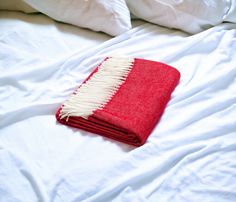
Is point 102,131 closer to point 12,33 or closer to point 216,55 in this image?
point 216,55

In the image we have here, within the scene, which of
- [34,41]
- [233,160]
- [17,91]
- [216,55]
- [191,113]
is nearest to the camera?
[233,160]

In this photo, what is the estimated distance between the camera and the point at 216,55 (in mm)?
996

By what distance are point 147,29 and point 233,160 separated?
68 centimetres

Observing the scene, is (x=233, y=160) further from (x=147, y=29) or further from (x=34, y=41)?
(x=34, y=41)

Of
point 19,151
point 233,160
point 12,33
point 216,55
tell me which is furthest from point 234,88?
point 12,33

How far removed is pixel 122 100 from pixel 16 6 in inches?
29.7

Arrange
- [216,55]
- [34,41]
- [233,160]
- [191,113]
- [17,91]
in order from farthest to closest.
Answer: [34,41], [216,55], [17,91], [191,113], [233,160]

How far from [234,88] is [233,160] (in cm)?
28

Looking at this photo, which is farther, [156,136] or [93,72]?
[93,72]

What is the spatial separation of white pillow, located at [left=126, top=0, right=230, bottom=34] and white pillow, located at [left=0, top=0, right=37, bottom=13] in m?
0.47

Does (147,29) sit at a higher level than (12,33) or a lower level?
higher

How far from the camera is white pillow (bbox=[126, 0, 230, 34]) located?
112 centimetres

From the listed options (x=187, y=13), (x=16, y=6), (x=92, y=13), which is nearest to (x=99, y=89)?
(x=92, y=13)

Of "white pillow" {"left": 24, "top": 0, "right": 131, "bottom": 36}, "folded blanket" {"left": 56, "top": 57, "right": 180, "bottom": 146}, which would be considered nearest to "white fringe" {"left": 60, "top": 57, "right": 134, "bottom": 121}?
"folded blanket" {"left": 56, "top": 57, "right": 180, "bottom": 146}
